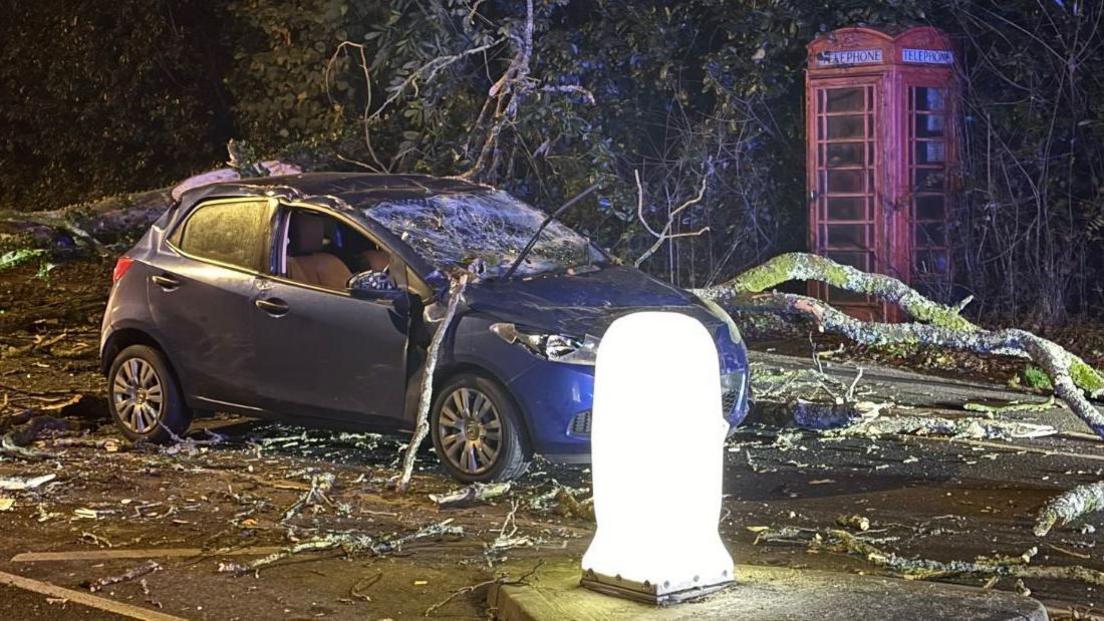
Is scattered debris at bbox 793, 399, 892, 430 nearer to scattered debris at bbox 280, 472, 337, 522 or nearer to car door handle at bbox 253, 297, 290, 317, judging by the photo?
scattered debris at bbox 280, 472, 337, 522

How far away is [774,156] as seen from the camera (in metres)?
15.6

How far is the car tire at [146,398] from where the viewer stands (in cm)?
927

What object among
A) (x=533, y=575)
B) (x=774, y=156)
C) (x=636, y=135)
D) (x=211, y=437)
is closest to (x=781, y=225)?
(x=774, y=156)

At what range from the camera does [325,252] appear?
9.18 m

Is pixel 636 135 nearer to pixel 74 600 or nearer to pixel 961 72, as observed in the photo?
pixel 961 72

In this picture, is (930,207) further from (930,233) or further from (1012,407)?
(1012,407)

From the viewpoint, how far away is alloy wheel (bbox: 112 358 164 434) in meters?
9.31

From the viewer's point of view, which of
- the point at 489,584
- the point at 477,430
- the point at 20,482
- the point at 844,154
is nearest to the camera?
the point at 489,584

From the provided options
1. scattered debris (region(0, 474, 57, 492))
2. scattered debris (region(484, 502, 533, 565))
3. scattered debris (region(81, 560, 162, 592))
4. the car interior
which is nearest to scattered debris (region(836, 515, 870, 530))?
scattered debris (region(484, 502, 533, 565))

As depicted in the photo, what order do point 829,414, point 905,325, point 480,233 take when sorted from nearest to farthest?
point 480,233
point 829,414
point 905,325

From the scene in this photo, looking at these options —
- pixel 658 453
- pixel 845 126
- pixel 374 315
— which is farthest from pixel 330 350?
pixel 845 126

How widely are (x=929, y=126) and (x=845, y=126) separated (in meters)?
0.78

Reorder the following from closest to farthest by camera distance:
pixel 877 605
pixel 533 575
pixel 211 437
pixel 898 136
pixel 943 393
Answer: pixel 877 605, pixel 533 575, pixel 211 437, pixel 943 393, pixel 898 136

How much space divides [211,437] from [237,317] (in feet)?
3.61
